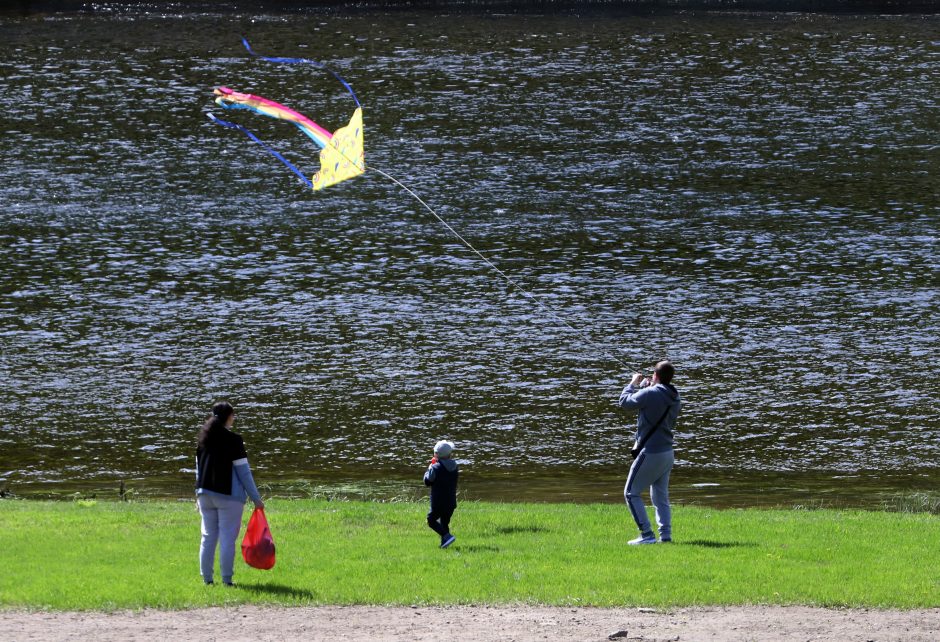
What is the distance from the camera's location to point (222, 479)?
14.6 metres

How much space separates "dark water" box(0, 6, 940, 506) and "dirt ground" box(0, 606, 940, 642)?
40.0 ft

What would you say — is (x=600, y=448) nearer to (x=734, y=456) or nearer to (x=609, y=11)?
(x=734, y=456)

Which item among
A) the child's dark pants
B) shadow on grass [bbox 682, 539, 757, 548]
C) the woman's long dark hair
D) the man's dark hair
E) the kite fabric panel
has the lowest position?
shadow on grass [bbox 682, 539, 757, 548]

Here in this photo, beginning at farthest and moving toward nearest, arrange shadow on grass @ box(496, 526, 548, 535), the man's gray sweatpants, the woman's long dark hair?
shadow on grass @ box(496, 526, 548, 535)
the man's gray sweatpants
the woman's long dark hair

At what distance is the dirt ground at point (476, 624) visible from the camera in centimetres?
1346

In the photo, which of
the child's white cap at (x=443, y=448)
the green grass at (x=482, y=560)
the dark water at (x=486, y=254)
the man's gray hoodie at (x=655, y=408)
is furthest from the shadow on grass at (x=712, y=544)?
the dark water at (x=486, y=254)

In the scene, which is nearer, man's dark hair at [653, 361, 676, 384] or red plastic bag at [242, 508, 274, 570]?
red plastic bag at [242, 508, 274, 570]

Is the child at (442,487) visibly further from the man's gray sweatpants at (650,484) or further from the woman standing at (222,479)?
the woman standing at (222,479)

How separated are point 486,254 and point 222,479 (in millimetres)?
33434

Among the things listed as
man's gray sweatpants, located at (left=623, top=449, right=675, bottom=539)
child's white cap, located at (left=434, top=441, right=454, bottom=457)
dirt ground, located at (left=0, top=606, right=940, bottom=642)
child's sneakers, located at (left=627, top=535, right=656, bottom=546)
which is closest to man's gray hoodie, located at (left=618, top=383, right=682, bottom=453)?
man's gray sweatpants, located at (left=623, top=449, right=675, bottom=539)

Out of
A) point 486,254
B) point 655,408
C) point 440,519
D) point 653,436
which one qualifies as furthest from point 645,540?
point 486,254

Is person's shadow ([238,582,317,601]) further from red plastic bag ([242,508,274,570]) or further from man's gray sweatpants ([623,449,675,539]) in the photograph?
man's gray sweatpants ([623,449,675,539])

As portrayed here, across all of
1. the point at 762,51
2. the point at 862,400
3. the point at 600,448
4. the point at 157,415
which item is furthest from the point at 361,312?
the point at 762,51

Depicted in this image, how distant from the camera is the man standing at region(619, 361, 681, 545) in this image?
16531mm
